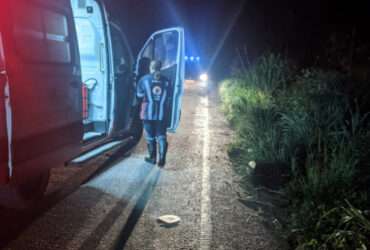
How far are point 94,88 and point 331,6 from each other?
10.7 metres

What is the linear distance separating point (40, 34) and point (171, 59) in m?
3.14

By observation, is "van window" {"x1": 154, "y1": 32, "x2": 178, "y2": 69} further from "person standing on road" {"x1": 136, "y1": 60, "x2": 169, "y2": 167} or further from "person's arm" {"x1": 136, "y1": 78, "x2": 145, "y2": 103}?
"person's arm" {"x1": 136, "y1": 78, "x2": 145, "y2": 103}

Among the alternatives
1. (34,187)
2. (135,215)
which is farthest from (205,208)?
(34,187)

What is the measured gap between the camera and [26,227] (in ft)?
13.1

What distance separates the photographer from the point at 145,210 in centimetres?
462

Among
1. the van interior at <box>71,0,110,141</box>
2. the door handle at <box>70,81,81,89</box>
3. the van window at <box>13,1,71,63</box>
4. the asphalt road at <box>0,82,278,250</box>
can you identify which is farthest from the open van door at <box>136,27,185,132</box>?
the van window at <box>13,1,71,63</box>

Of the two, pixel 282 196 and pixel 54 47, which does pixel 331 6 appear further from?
pixel 54 47

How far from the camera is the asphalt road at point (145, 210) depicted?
3.84m

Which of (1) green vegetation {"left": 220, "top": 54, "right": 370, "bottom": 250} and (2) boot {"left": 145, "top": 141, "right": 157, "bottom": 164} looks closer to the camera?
(1) green vegetation {"left": 220, "top": 54, "right": 370, "bottom": 250}

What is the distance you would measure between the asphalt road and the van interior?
2.27ft

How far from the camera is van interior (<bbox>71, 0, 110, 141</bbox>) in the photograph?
6.12m

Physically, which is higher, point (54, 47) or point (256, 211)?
point (54, 47)

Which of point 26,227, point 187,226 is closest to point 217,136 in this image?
point 187,226

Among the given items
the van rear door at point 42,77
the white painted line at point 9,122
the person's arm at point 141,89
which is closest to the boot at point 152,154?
the person's arm at point 141,89
